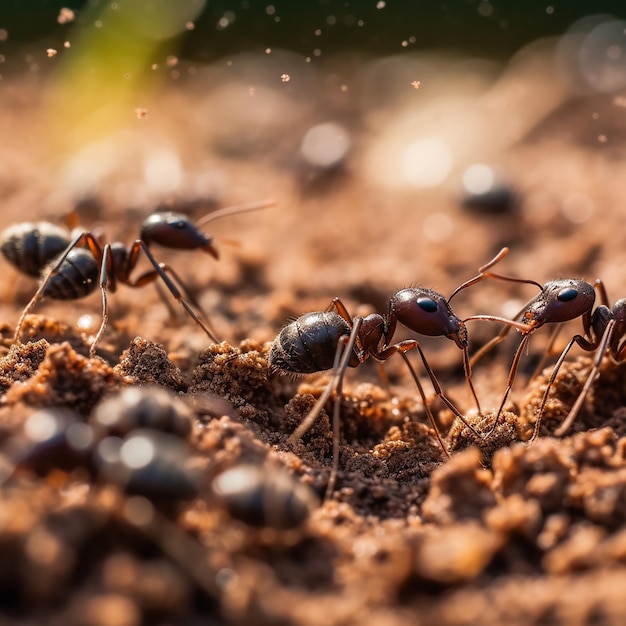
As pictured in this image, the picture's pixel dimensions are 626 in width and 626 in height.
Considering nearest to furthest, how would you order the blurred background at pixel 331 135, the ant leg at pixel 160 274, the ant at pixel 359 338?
1. the ant at pixel 359 338
2. the ant leg at pixel 160 274
3. the blurred background at pixel 331 135

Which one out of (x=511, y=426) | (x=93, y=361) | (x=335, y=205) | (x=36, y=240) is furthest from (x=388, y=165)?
(x=93, y=361)

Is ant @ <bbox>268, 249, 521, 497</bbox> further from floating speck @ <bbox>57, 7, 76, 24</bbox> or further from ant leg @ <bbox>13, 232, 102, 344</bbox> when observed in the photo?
floating speck @ <bbox>57, 7, 76, 24</bbox>

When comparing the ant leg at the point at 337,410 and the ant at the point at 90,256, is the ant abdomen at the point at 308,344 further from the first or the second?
the ant at the point at 90,256

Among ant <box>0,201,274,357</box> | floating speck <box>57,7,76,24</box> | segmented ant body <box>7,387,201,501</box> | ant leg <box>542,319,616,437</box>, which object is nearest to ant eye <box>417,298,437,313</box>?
ant leg <box>542,319,616,437</box>

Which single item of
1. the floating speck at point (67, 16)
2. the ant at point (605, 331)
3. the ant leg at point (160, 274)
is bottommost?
the ant at point (605, 331)

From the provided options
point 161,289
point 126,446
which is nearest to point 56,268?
point 161,289

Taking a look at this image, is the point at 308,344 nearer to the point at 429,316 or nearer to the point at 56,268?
the point at 429,316

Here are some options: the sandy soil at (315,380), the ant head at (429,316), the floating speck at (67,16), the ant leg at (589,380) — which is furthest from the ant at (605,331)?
the floating speck at (67,16)
